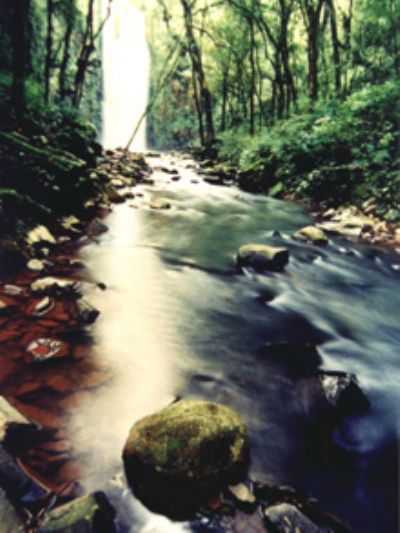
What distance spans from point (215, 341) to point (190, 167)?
63.3 feet

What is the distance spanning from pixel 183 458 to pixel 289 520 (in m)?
0.62

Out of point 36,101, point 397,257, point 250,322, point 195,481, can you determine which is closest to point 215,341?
point 250,322

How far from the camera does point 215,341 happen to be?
4203mm

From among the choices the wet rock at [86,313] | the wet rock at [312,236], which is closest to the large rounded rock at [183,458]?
the wet rock at [86,313]

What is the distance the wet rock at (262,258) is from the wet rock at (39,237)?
295cm

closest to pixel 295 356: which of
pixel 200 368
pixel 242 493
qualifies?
pixel 200 368

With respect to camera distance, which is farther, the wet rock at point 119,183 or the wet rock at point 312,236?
the wet rock at point 119,183

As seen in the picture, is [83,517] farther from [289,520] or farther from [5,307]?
[5,307]

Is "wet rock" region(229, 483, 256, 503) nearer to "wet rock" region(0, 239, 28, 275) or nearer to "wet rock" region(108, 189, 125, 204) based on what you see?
"wet rock" region(0, 239, 28, 275)

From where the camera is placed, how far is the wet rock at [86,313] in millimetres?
4219

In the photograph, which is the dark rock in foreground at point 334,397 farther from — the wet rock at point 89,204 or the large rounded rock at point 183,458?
the wet rock at point 89,204

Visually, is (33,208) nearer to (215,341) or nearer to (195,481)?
(215,341)

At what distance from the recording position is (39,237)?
608 centimetres

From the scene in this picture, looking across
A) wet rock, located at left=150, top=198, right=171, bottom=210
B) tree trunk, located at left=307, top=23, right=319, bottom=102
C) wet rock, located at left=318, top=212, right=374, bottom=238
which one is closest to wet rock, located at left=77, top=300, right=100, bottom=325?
wet rock, located at left=318, top=212, right=374, bottom=238
